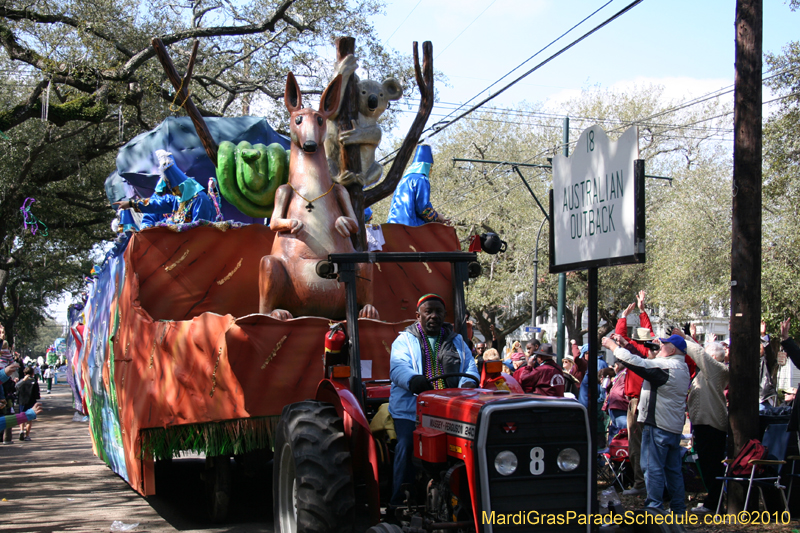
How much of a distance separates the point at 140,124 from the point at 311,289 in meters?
11.1

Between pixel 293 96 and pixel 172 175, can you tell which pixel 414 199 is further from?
pixel 172 175

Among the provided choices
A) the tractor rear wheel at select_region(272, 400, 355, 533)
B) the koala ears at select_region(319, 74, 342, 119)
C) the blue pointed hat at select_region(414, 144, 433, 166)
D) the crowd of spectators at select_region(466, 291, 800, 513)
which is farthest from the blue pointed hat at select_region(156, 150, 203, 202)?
the tractor rear wheel at select_region(272, 400, 355, 533)

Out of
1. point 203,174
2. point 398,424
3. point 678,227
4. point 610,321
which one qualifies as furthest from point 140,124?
point 610,321

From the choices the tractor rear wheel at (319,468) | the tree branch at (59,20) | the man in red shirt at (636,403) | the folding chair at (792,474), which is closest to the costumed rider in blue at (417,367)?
the tractor rear wheel at (319,468)

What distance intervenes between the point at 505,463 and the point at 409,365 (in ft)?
3.46

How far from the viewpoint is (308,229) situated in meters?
7.37

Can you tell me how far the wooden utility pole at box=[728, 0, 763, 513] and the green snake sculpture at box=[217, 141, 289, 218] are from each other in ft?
15.7

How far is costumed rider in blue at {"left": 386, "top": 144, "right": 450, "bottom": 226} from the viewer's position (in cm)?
937

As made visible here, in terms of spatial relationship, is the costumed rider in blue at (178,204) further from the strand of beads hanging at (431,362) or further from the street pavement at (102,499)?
the strand of beads hanging at (431,362)

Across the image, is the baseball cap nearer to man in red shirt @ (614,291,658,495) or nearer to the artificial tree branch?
man in red shirt @ (614,291,658,495)

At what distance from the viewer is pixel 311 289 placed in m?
7.14

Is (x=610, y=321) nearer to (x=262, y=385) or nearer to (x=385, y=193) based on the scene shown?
(x=385, y=193)

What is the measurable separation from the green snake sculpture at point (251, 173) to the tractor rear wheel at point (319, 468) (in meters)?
3.75

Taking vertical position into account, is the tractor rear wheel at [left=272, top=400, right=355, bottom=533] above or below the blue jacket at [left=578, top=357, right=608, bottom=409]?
above
